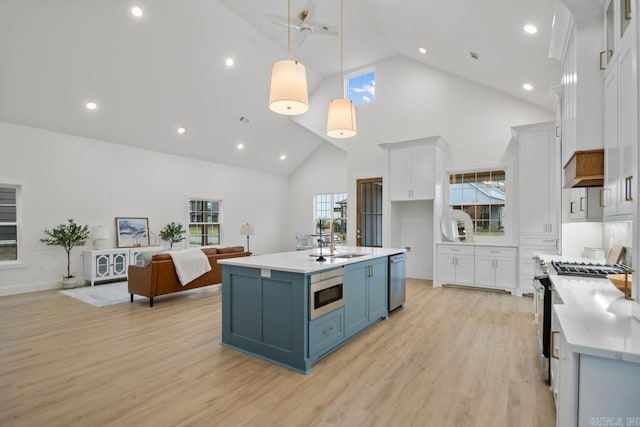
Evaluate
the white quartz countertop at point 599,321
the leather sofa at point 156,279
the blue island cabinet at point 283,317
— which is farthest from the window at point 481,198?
the leather sofa at point 156,279

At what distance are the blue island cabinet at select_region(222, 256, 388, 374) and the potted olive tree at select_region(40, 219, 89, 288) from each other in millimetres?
4617

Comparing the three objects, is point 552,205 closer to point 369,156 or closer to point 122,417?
point 369,156

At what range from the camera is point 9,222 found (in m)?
5.80

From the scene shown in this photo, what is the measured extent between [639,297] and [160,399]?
2.90 meters

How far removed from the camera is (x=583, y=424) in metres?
1.17

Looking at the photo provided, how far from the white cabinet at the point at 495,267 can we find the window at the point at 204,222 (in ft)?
21.8

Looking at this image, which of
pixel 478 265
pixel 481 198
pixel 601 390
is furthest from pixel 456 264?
pixel 601 390

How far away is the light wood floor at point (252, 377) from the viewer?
218 centimetres

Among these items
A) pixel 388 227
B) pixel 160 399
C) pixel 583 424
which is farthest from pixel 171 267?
pixel 583 424

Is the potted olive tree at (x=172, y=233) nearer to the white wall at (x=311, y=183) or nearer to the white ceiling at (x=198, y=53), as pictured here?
the white ceiling at (x=198, y=53)

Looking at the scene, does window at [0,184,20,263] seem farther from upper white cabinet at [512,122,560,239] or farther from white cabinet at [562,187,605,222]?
upper white cabinet at [512,122,560,239]

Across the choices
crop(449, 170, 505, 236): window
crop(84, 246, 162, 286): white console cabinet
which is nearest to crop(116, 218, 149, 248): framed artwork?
crop(84, 246, 162, 286): white console cabinet

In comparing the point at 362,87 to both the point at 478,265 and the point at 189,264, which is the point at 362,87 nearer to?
the point at 478,265

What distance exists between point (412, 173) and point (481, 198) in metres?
1.41
